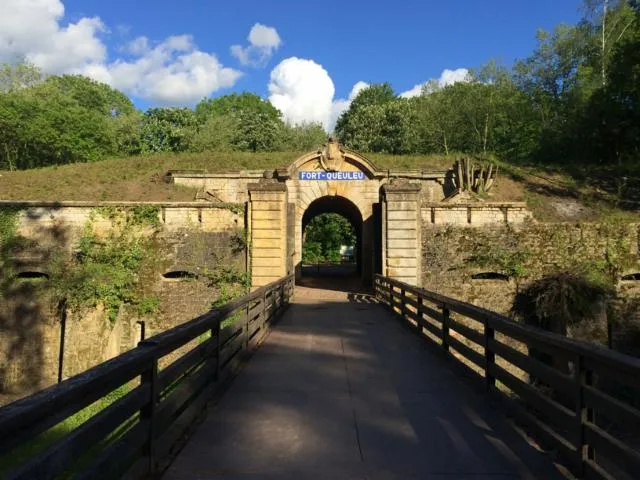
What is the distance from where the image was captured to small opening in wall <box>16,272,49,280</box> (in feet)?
43.8

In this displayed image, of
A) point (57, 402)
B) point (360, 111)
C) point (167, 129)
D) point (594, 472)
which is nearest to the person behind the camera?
point (57, 402)

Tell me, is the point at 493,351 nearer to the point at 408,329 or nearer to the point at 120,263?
the point at 408,329

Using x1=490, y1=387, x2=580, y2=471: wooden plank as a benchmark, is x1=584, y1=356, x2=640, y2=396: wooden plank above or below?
above

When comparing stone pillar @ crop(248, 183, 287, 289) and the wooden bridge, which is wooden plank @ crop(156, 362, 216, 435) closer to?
the wooden bridge

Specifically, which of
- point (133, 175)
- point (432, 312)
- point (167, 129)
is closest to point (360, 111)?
point (167, 129)

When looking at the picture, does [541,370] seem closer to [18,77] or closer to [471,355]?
[471,355]

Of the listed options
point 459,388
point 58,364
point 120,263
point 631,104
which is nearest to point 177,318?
point 120,263

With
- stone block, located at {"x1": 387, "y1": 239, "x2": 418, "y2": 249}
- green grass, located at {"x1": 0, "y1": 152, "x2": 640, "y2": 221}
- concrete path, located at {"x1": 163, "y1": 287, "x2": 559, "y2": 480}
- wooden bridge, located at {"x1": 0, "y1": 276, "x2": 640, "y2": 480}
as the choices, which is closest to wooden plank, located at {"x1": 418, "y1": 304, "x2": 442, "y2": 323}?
concrete path, located at {"x1": 163, "y1": 287, "x2": 559, "y2": 480}

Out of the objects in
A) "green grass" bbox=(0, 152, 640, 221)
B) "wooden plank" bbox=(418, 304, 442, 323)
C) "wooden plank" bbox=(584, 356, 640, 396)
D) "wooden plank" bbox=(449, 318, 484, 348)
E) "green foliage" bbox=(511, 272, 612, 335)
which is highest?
"green grass" bbox=(0, 152, 640, 221)

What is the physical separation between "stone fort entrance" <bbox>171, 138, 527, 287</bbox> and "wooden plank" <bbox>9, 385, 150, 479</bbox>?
10.7m

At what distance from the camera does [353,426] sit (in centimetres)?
380

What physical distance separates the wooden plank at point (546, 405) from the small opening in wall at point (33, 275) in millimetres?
13146

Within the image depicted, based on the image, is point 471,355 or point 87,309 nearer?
point 471,355

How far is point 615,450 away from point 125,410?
9.16 ft
